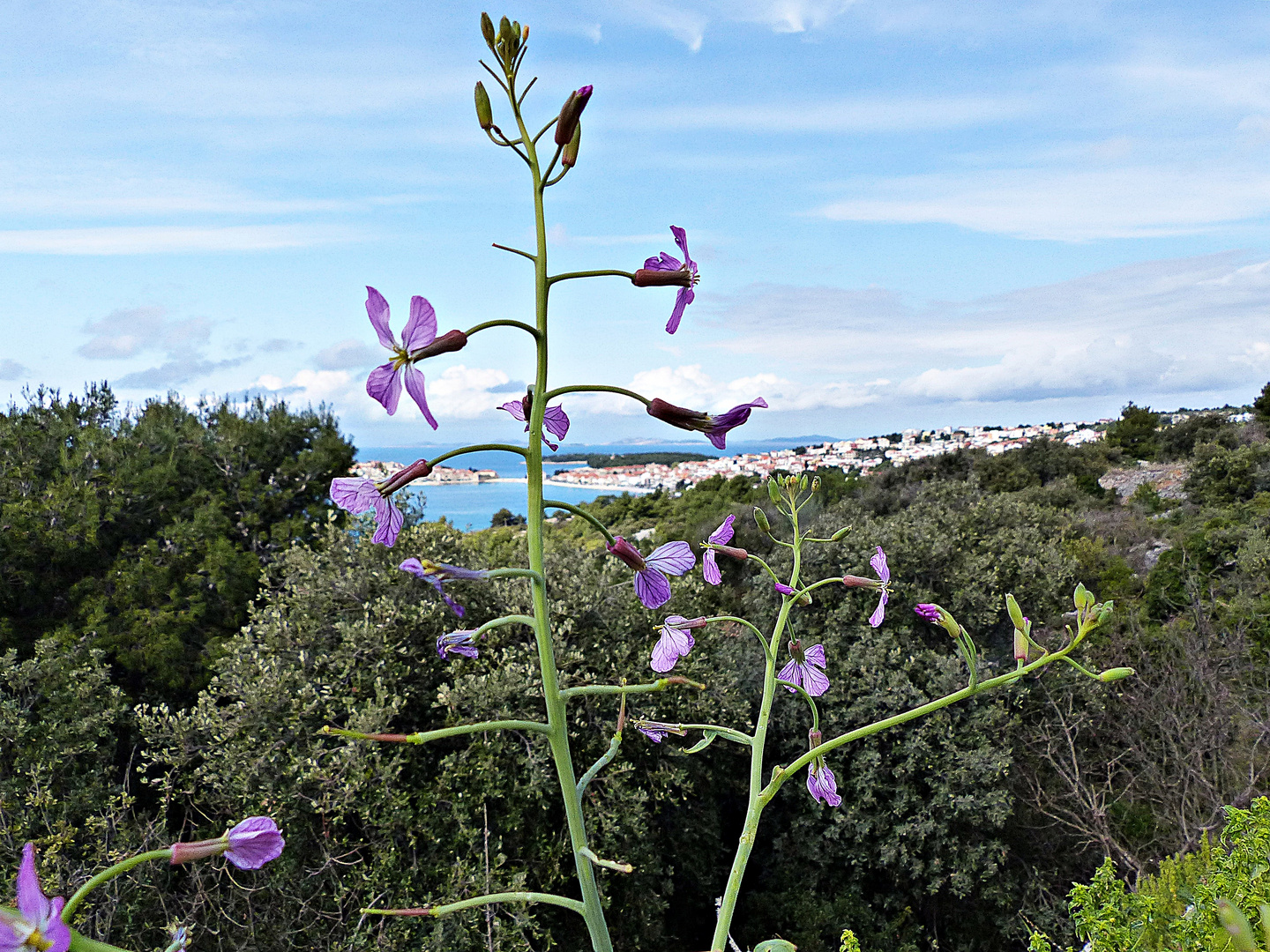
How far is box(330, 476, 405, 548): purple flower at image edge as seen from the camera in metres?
1.00

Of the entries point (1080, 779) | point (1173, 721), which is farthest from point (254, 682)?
point (1173, 721)

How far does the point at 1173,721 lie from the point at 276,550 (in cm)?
845

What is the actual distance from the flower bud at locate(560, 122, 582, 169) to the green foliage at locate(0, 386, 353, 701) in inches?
272

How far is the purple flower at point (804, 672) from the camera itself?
152cm

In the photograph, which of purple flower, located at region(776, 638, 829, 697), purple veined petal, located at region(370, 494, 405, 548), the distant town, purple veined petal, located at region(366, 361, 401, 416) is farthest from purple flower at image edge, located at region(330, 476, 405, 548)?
the distant town

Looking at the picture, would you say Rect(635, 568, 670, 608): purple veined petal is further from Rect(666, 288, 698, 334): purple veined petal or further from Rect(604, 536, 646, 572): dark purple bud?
Rect(666, 288, 698, 334): purple veined petal

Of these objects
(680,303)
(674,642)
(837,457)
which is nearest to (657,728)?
(674,642)

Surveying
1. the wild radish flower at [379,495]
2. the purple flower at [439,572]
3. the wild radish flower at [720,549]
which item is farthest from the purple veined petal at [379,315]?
the wild radish flower at [720,549]

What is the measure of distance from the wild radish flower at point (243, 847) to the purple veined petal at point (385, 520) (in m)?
0.37

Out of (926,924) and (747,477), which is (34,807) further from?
(747,477)

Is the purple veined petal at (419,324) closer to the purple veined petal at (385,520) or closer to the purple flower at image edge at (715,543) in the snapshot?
the purple veined petal at (385,520)

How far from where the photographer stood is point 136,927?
481cm

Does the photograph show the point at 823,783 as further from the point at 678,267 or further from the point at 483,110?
the point at 483,110

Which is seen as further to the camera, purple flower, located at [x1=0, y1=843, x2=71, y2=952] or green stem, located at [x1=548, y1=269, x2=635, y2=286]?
green stem, located at [x1=548, y1=269, x2=635, y2=286]
